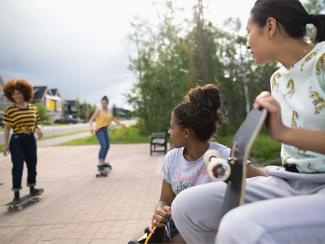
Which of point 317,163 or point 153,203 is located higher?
point 317,163

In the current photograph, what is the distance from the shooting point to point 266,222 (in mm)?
1256

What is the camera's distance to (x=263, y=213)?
1.29 metres

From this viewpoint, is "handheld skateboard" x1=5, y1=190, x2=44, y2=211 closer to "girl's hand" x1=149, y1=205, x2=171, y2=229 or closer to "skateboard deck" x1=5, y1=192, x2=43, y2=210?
"skateboard deck" x1=5, y1=192, x2=43, y2=210

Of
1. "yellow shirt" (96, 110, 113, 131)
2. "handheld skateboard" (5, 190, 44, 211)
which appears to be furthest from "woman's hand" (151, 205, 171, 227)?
"yellow shirt" (96, 110, 113, 131)

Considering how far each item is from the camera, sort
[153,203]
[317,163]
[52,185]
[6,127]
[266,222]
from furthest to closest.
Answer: [52,185] → [6,127] → [153,203] → [317,163] → [266,222]

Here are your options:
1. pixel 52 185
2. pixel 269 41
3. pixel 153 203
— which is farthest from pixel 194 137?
pixel 52 185

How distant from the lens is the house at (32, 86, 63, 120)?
9525 centimetres

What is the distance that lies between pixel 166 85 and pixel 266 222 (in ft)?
72.0

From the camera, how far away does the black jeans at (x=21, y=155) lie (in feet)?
20.0

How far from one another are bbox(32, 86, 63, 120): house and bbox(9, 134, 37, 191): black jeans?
8793 cm

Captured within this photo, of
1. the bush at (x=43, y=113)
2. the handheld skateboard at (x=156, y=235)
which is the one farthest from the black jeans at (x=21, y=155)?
the bush at (x=43, y=113)

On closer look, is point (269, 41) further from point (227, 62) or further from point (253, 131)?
point (227, 62)

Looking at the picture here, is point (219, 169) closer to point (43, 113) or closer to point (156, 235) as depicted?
point (156, 235)

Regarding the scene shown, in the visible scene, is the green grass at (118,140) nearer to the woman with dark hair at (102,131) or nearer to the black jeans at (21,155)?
the woman with dark hair at (102,131)
